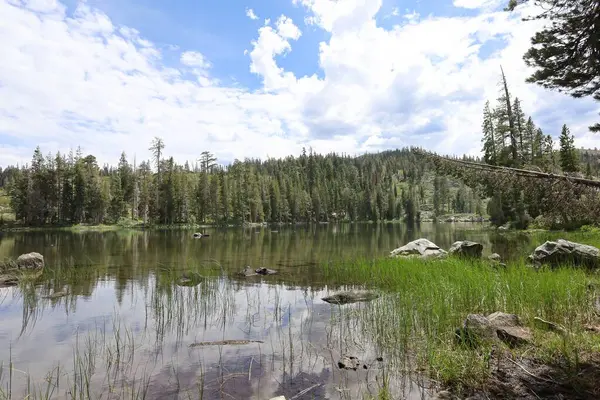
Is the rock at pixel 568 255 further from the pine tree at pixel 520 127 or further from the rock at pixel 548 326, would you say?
the pine tree at pixel 520 127

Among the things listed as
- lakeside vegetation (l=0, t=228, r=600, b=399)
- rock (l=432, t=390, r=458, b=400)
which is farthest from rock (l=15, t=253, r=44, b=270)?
rock (l=432, t=390, r=458, b=400)

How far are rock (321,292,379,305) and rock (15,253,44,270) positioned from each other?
17825 mm

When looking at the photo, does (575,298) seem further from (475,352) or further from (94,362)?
(94,362)

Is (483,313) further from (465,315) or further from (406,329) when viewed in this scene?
(406,329)

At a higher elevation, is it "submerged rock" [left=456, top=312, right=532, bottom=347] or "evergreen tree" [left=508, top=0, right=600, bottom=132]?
"evergreen tree" [left=508, top=0, right=600, bottom=132]

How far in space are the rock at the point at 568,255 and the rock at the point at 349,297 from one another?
328 inches

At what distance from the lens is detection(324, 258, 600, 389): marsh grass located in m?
6.67

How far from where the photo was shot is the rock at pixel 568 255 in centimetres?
1598

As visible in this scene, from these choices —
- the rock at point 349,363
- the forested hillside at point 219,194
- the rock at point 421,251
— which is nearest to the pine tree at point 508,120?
the forested hillside at point 219,194

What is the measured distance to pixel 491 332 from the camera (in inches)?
296

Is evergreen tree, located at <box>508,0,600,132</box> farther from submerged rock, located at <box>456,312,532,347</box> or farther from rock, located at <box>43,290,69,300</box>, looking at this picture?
rock, located at <box>43,290,69,300</box>

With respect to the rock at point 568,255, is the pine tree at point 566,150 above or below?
above

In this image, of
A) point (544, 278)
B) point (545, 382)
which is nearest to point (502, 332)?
point (545, 382)

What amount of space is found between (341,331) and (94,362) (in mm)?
5670
